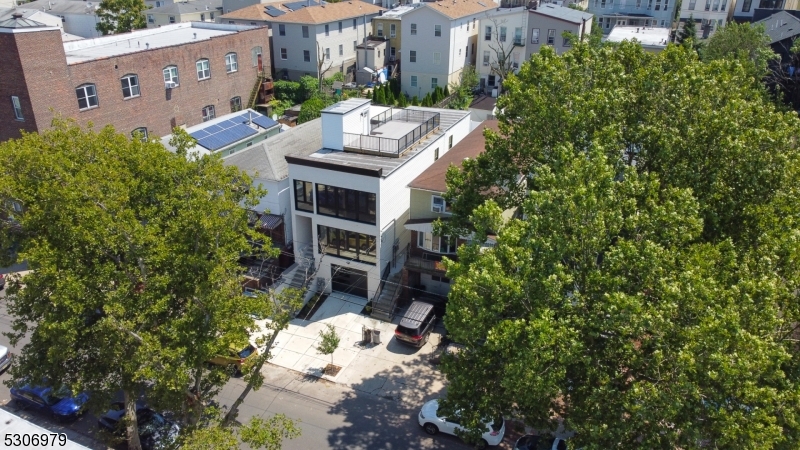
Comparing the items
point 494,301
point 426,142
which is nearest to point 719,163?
point 494,301

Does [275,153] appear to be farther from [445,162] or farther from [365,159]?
[445,162]

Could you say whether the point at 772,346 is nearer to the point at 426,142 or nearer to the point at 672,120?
the point at 672,120

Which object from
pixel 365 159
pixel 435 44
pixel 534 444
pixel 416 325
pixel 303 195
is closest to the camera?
pixel 534 444

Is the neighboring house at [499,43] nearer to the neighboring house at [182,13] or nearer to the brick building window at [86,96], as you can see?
the neighboring house at [182,13]

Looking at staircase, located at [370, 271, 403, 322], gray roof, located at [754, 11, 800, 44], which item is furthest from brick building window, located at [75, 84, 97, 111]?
gray roof, located at [754, 11, 800, 44]

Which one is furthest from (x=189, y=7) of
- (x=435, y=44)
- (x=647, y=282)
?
(x=647, y=282)

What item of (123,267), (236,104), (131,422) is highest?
(123,267)

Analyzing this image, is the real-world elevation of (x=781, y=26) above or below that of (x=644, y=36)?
above

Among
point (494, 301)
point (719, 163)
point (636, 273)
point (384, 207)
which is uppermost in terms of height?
point (719, 163)
